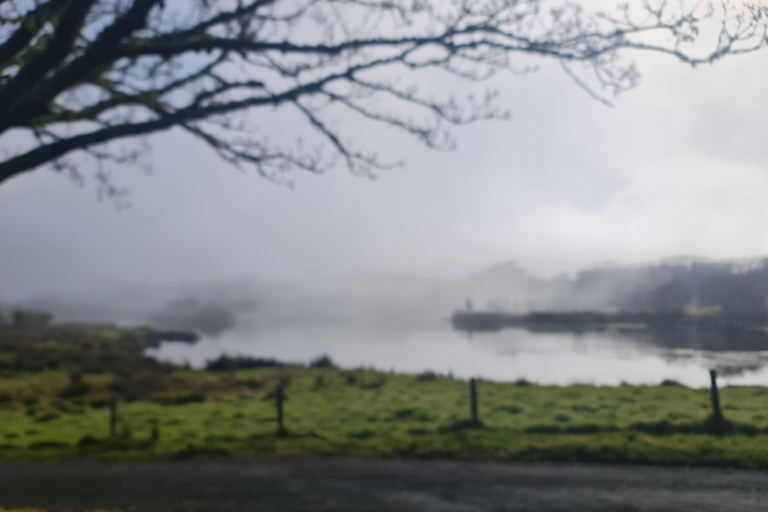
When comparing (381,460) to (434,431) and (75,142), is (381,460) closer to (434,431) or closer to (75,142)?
(434,431)

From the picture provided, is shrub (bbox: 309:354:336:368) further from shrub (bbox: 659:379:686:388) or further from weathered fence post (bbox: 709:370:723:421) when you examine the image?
weathered fence post (bbox: 709:370:723:421)

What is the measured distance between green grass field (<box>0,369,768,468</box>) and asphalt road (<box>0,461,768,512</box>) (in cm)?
101

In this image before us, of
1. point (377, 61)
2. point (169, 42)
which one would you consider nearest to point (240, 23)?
point (169, 42)

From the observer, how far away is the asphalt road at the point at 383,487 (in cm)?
748

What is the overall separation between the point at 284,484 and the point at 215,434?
206 inches

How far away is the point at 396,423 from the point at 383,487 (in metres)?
5.77

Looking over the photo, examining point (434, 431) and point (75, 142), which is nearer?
point (75, 142)

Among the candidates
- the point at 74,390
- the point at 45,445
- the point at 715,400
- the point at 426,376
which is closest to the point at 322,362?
the point at 426,376

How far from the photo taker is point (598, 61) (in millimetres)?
8664

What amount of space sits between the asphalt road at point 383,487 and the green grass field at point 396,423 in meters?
1.01

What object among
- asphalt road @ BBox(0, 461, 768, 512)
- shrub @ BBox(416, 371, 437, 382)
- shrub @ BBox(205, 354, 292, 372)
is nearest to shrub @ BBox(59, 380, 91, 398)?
shrub @ BBox(205, 354, 292, 372)

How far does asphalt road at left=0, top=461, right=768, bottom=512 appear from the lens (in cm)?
748

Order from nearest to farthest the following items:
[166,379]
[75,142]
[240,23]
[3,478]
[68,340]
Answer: [75,142], [240,23], [3,478], [166,379], [68,340]

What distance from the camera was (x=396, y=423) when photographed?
14.4 metres
